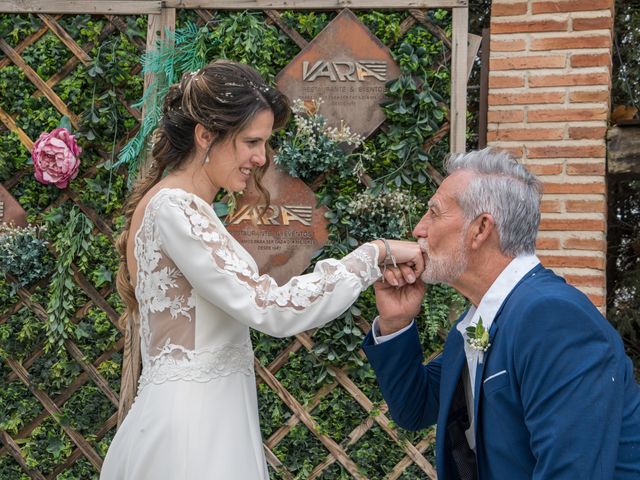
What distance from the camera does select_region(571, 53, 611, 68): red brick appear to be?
338 cm

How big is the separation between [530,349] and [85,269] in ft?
9.13

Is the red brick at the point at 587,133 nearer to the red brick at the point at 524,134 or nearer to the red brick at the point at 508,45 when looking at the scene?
the red brick at the point at 524,134

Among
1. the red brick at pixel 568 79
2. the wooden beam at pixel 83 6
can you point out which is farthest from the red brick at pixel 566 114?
the wooden beam at pixel 83 6

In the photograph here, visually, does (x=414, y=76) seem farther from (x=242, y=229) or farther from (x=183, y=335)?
(x=183, y=335)

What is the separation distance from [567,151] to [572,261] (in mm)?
475

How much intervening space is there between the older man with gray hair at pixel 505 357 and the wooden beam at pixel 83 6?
234cm

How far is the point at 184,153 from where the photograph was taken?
7.09 feet

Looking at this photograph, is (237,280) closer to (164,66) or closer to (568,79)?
(568,79)

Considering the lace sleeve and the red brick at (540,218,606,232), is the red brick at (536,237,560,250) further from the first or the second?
the lace sleeve

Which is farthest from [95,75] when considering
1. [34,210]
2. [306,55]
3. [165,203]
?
[165,203]

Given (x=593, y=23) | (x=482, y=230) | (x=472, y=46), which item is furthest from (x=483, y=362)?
(x=472, y=46)

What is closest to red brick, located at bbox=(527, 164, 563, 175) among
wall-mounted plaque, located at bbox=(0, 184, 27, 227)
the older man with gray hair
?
the older man with gray hair

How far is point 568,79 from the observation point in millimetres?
3410

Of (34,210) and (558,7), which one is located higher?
(558,7)
